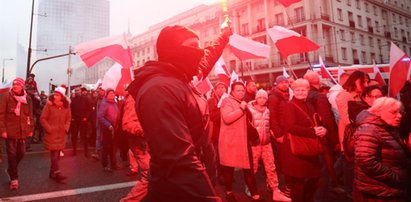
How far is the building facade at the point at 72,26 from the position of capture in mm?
72250

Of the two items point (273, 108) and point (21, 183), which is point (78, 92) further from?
point (273, 108)

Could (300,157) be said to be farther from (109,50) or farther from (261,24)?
(261,24)

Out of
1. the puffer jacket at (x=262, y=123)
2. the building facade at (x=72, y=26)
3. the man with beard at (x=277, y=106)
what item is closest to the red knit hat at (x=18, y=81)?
the puffer jacket at (x=262, y=123)

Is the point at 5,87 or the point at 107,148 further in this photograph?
the point at 107,148

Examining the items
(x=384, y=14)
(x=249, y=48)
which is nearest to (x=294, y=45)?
(x=249, y=48)

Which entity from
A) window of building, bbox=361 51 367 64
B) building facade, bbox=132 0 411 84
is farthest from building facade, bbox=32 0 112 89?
window of building, bbox=361 51 367 64

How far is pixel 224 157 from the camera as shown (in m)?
4.45

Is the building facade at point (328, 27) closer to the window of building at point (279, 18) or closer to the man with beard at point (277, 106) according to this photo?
the window of building at point (279, 18)

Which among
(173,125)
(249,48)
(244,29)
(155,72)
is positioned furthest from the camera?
(244,29)

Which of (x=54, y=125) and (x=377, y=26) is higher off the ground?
(x=377, y=26)

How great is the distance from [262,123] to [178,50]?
331cm

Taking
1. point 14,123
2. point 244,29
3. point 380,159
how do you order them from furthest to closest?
point 244,29 < point 14,123 < point 380,159

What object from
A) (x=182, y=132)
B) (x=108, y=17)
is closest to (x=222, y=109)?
(x=182, y=132)

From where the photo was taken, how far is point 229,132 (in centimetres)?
440
